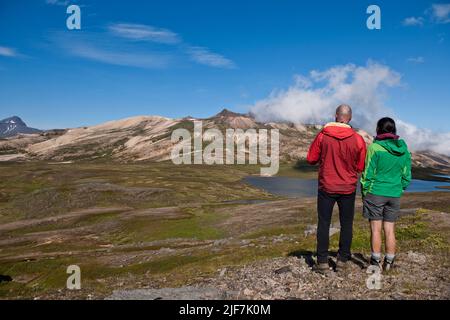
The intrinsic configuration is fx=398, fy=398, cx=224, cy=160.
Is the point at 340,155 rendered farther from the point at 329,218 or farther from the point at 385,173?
the point at 329,218

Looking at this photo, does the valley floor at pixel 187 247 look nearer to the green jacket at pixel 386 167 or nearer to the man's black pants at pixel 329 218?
the man's black pants at pixel 329 218

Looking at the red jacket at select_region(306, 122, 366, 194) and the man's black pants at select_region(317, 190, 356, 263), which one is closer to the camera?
the red jacket at select_region(306, 122, 366, 194)

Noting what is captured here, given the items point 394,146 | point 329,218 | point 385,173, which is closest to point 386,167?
point 385,173

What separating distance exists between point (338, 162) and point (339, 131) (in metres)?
1.23

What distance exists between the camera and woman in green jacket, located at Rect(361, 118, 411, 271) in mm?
15562

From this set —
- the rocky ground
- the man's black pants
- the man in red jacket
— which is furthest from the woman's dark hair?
the rocky ground

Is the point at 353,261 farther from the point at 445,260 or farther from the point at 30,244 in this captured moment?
the point at 30,244

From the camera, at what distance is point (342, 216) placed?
16.4 meters

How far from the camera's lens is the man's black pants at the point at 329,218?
52.5 ft

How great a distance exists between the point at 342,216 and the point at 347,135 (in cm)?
339

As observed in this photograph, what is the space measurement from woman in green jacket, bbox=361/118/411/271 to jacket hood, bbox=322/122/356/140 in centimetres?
102

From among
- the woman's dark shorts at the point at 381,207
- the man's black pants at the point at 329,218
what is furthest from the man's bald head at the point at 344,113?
the woman's dark shorts at the point at 381,207

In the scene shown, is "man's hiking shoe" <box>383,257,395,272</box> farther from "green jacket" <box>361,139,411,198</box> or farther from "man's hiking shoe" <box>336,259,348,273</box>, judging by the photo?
"green jacket" <box>361,139,411,198</box>
